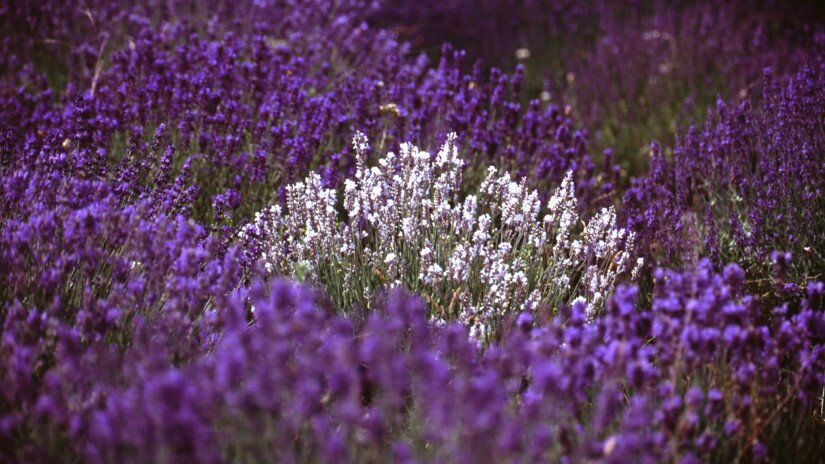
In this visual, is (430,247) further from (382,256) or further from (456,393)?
(456,393)

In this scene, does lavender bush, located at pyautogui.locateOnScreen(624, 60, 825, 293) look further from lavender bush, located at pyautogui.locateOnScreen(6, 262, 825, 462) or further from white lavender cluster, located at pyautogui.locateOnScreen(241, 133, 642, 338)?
lavender bush, located at pyautogui.locateOnScreen(6, 262, 825, 462)

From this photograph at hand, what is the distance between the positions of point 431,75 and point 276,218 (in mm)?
2068

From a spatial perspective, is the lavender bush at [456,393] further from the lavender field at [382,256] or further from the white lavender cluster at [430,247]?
the white lavender cluster at [430,247]

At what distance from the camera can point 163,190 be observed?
2.73m

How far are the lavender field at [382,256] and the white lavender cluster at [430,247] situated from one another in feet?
0.05

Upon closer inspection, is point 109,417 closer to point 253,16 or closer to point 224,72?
point 224,72

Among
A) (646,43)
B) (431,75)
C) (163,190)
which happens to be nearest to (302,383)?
(163,190)

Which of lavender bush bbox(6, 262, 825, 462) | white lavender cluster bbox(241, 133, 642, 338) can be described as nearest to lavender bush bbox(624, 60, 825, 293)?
white lavender cluster bbox(241, 133, 642, 338)

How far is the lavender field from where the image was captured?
1.46m

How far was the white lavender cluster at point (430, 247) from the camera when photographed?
8.20 ft

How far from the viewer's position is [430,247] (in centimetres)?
262

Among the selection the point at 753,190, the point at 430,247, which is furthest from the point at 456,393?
the point at 753,190

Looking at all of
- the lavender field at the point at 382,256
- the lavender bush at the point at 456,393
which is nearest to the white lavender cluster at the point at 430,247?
the lavender field at the point at 382,256

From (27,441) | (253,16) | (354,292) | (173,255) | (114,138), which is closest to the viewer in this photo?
(27,441)
